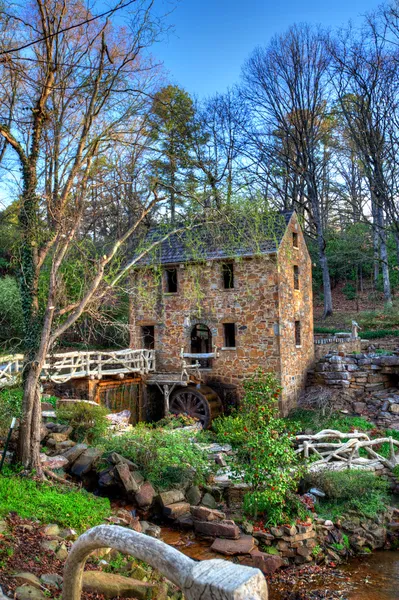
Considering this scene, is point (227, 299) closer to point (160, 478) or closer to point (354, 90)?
point (160, 478)

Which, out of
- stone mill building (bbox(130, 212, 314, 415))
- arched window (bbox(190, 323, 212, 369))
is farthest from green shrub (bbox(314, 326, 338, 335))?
arched window (bbox(190, 323, 212, 369))

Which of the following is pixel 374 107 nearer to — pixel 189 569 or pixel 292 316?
pixel 292 316

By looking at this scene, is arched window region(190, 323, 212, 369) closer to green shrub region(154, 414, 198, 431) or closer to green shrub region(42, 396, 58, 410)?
green shrub region(154, 414, 198, 431)

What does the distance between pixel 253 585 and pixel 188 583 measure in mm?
334

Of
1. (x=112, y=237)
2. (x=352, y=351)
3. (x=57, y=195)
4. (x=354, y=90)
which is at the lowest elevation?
(x=352, y=351)

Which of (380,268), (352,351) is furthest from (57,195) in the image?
(380,268)

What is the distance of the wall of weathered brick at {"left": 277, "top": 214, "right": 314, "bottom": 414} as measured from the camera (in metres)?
16.3

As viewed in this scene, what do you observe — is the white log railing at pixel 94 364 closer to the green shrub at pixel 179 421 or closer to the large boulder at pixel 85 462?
the green shrub at pixel 179 421

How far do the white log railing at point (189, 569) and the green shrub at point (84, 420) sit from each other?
8106 mm

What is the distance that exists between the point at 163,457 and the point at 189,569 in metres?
7.80

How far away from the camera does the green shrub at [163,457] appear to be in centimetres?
953

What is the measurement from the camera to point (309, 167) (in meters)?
23.4

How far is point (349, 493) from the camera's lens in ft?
32.7

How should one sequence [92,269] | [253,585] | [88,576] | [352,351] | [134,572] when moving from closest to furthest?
[253,585], [88,576], [134,572], [92,269], [352,351]
